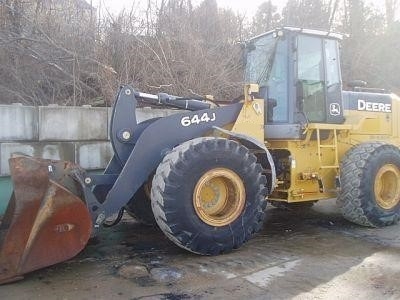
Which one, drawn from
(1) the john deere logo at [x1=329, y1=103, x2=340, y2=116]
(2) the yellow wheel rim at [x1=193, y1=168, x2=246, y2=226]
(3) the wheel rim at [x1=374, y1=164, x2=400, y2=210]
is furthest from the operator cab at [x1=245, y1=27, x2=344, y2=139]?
(2) the yellow wheel rim at [x1=193, y1=168, x2=246, y2=226]

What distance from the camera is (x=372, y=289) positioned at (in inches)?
157

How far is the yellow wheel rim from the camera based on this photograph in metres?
4.85

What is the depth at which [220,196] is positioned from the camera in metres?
5.12

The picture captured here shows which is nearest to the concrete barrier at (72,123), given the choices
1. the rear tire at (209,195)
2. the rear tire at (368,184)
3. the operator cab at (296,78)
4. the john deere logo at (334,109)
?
the operator cab at (296,78)

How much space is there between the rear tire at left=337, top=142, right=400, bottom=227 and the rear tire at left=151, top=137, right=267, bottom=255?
1.44m

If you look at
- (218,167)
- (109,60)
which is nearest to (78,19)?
(109,60)

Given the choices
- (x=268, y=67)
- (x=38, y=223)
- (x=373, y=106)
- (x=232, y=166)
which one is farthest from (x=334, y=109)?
(x=38, y=223)

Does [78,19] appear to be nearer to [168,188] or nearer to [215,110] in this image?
[215,110]

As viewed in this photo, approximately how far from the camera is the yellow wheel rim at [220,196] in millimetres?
4852

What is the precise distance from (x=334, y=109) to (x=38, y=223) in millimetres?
4022

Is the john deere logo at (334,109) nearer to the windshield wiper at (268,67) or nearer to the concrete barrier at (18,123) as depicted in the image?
the windshield wiper at (268,67)

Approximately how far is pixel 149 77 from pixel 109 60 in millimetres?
794

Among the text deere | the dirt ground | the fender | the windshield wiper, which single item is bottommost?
the dirt ground

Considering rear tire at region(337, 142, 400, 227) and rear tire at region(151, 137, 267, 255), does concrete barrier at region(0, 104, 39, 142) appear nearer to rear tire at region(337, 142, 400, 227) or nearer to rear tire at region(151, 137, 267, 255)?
rear tire at region(151, 137, 267, 255)
